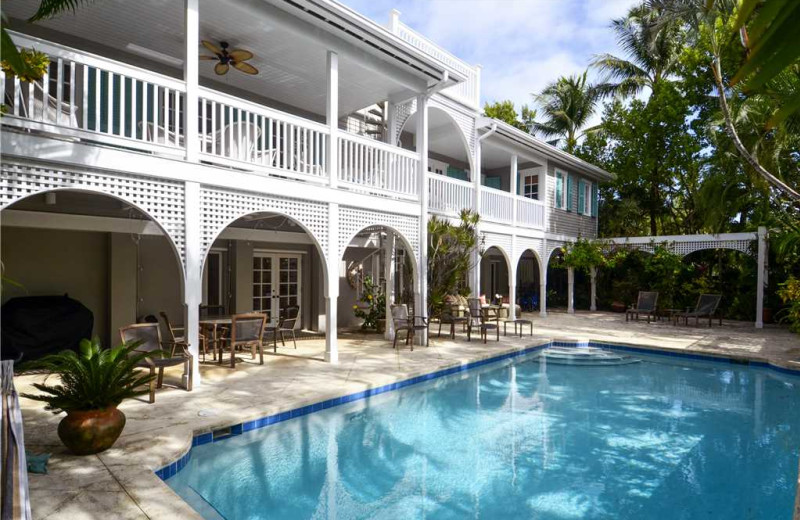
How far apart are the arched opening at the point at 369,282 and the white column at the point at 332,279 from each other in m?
3.59

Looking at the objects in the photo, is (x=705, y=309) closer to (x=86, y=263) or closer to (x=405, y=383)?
(x=405, y=383)

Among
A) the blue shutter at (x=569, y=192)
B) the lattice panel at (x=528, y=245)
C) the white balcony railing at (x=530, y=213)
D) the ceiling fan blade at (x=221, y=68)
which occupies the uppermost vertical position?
the ceiling fan blade at (x=221, y=68)

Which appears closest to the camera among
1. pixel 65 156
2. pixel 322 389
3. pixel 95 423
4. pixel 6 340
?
pixel 95 423

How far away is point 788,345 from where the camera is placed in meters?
11.0

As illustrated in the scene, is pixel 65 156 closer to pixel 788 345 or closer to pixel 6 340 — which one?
pixel 6 340

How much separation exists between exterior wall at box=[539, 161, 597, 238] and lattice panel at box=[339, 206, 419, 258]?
26.3 feet

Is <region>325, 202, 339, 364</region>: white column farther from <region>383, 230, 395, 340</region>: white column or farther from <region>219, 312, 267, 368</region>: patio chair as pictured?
<region>383, 230, 395, 340</region>: white column

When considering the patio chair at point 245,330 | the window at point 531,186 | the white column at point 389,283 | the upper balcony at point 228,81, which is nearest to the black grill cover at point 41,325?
the patio chair at point 245,330

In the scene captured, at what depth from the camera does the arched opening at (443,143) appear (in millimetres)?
12617

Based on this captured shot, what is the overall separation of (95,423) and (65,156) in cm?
304

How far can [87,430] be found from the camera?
4176 mm

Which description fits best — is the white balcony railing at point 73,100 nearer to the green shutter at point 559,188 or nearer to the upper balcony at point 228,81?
the upper balcony at point 228,81

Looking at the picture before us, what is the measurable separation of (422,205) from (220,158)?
14.3 feet

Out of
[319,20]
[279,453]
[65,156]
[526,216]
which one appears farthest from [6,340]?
[526,216]
